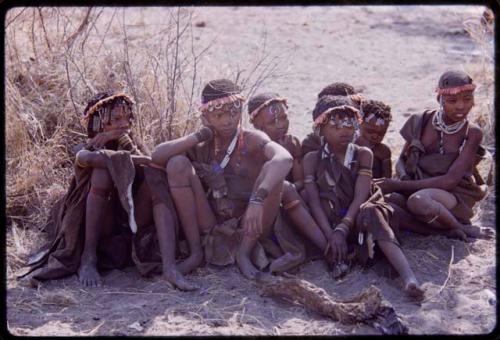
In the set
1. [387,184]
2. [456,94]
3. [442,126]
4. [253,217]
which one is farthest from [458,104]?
[253,217]

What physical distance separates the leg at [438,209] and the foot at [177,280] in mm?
1460

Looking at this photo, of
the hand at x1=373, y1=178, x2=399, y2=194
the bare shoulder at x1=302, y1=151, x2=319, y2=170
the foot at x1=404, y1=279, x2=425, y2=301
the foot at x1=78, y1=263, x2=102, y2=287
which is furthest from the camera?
the hand at x1=373, y1=178, x2=399, y2=194

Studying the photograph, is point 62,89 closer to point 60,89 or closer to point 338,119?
point 60,89

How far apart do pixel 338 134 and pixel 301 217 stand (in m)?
0.54

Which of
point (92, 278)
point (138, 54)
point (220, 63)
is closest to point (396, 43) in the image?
point (220, 63)

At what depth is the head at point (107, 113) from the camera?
13.5 feet

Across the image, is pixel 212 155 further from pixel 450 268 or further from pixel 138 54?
pixel 138 54

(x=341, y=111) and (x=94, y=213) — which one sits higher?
(x=341, y=111)

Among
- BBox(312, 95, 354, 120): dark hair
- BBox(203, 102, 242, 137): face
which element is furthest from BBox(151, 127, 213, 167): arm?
BBox(312, 95, 354, 120): dark hair

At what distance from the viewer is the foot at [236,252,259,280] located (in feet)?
12.9

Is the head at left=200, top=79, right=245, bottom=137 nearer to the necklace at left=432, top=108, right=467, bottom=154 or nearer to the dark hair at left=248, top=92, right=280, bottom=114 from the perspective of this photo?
the dark hair at left=248, top=92, right=280, bottom=114

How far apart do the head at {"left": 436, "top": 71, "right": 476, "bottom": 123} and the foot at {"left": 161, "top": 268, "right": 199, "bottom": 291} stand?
6.41 feet

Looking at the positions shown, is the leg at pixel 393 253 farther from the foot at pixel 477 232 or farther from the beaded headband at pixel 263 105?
the beaded headband at pixel 263 105

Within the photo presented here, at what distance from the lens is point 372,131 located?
183 inches
